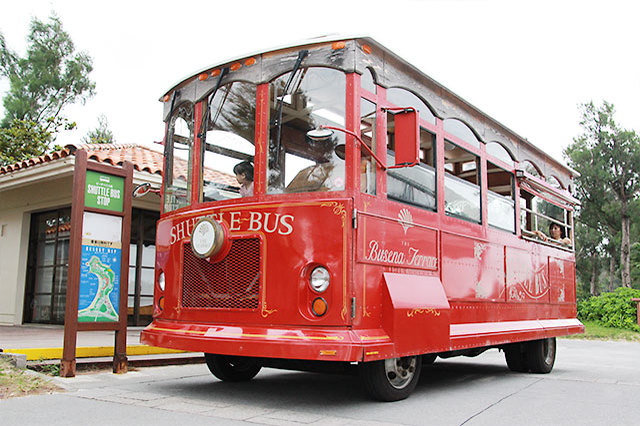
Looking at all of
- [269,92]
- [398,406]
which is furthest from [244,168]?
[398,406]

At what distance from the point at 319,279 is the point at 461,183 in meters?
2.47

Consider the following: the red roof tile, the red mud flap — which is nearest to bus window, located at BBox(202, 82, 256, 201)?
the red roof tile

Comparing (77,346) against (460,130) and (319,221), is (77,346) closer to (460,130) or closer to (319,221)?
(319,221)

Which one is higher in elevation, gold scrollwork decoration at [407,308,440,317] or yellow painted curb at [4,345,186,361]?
gold scrollwork decoration at [407,308,440,317]

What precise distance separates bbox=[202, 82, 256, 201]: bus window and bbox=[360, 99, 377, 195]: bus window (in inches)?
38.6

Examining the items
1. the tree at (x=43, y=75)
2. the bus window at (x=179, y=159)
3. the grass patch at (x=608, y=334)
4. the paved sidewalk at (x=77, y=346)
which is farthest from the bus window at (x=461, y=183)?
the tree at (x=43, y=75)

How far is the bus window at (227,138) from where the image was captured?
17.6 feet

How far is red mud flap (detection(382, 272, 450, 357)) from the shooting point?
4.81 metres

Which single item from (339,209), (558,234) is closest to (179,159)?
(339,209)

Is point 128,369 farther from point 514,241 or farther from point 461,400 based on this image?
point 514,241

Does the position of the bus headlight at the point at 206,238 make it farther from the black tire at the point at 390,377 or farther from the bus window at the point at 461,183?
the bus window at the point at 461,183

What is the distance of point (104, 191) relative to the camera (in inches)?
255

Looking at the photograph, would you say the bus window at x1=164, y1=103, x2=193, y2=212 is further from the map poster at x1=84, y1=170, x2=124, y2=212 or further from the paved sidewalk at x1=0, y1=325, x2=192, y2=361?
the paved sidewalk at x1=0, y1=325, x2=192, y2=361

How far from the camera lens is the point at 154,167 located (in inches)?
393
